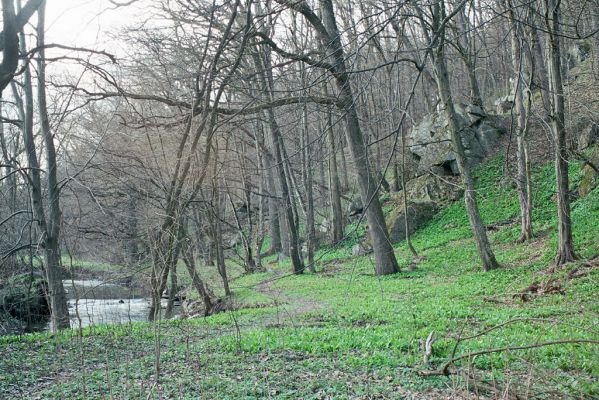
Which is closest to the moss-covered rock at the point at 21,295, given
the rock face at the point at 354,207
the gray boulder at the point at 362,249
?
the gray boulder at the point at 362,249

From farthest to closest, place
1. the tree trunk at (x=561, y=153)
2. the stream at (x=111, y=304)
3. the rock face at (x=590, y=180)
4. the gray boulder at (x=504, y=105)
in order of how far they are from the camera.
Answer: the gray boulder at (x=504, y=105), the rock face at (x=590, y=180), the stream at (x=111, y=304), the tree trunk at (x=561, y=153)

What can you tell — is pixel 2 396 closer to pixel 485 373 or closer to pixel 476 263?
pixel 485 373

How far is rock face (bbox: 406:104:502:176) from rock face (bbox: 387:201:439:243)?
6.84ft

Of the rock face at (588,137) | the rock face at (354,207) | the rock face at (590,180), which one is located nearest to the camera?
the rock face at (590,180)

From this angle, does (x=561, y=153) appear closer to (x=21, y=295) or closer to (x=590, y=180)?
(x=590, y=180)

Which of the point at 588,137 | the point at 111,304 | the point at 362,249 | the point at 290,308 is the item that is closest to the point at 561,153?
the point at 362,249

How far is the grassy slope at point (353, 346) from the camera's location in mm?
Answer: 5320

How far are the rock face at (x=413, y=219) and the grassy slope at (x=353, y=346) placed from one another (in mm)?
6997

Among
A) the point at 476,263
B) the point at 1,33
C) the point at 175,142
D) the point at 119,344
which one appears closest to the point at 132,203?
the point at 175,142

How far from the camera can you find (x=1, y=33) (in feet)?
13.6

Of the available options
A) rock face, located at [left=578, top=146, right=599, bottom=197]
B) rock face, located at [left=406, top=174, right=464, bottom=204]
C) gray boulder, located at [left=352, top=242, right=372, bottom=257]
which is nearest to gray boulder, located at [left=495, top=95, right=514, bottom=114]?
rock face, located at [left=406, top=174, right=464, bottom=204]

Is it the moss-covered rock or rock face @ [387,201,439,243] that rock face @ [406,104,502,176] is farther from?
the moss-covered rock

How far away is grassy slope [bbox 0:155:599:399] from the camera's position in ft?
17.5

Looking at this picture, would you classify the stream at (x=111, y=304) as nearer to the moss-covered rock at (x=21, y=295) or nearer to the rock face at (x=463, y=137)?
the moss-covered rock at (x=21, y=295)
